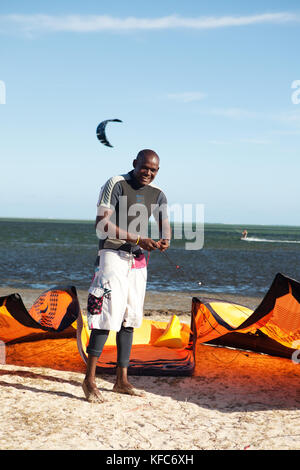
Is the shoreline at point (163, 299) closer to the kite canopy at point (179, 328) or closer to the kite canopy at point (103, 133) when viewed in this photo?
the kite canopy at point (179, 328)

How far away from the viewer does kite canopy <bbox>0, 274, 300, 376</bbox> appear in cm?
471

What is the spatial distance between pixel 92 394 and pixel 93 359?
1.15ft

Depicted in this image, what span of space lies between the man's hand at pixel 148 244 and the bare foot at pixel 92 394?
1377mm

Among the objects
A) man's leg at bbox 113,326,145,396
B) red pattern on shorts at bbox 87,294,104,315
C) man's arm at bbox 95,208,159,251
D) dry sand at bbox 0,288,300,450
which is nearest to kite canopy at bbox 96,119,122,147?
man's arm at bbox 95,208,159,251

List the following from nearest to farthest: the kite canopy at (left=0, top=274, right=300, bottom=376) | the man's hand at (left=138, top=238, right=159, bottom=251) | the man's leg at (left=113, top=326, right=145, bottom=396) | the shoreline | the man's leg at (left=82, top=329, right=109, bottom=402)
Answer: the man's hand at (left=138, top=238, right=159, bottom=251) → the man's leg at (left=82, top=329, right=109, bottom=402) → the man's leg at (left=113, top=326, right=145, bottom=396) → the kite canopy at (left=0, top=274, right=300, bottom=376) → the shoreline

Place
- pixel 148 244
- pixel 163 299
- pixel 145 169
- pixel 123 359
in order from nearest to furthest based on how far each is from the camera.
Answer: pixel 148 244 < pixel 145 169 < pixel 123 359 < pixel 163 299

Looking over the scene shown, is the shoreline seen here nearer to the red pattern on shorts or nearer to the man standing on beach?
the man standing on beach

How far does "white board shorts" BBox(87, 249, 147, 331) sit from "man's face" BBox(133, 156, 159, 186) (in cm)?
69

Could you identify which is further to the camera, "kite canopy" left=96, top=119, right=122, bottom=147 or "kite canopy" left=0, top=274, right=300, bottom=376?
"kite canopy" left=0, top=274, right=300, bottom=376

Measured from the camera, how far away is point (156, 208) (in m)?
4.34

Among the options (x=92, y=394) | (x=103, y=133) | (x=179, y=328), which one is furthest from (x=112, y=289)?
(x=179, y=328)

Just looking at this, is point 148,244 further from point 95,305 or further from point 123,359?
point 123,359

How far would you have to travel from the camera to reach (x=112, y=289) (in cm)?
402

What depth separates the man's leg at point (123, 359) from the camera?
14.3ft
